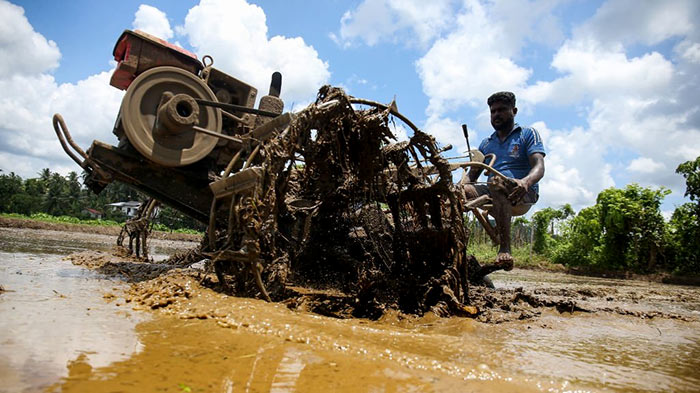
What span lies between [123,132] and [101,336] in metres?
3.65

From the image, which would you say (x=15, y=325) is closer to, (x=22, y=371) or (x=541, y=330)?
(x=22, y=371)

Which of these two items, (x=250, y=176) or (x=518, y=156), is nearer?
(x=250, y=176)

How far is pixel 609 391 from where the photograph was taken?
2027 millimetres

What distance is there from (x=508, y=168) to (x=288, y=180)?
12.1 feet

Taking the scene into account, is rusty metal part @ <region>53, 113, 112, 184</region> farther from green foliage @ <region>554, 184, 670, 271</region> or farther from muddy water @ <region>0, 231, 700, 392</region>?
green foliage @ <region>554, 184, 670, 271</region>

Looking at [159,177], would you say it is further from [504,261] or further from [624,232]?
[624,232]

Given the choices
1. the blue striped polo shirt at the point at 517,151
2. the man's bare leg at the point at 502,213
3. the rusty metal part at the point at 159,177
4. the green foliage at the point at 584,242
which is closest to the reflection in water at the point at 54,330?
the rusty metal part at the point at 159,177

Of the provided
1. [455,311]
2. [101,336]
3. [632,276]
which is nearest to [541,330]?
[455,311]

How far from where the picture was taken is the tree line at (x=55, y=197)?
154 feet

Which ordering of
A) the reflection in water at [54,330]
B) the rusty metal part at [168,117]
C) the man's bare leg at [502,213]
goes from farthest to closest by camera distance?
1. the man's bare leg at [502,213]
2. the rusty metal part at [168,117]
3. the reflection in water at [54,330]

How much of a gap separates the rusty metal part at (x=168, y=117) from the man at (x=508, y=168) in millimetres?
3766

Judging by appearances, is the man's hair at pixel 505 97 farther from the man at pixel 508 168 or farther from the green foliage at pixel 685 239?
the green foliage at pixel 685 239

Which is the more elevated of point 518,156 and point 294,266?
point 518,156

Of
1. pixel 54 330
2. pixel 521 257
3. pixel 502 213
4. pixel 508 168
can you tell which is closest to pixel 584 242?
pixel 521 257
